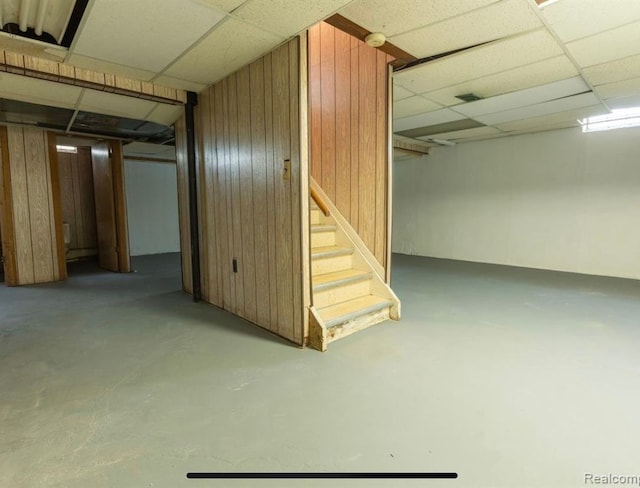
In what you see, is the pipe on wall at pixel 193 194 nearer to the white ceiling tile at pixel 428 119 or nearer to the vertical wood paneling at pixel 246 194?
the vertical wood paneling at pixel 246 194

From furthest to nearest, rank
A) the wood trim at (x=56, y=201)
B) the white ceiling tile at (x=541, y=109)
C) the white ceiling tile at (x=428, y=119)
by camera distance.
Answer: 1. the wood trim at (x=56, y=201)
2. the white ceiling tile at (x=428, y=119)
3. the white ceiling tile at (x=541, y=109)

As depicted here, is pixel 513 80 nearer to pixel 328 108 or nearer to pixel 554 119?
pixel 328 108

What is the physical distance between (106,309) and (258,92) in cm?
280

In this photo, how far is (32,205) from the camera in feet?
16.5

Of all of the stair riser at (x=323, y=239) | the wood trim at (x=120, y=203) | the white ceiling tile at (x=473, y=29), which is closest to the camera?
the white ceiling tile at (x=473, y=29)

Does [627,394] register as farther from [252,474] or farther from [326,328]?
[252,474]

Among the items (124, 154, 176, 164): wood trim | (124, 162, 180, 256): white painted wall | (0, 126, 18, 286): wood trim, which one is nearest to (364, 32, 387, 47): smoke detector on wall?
(0, 126, 18, 286): wood trim

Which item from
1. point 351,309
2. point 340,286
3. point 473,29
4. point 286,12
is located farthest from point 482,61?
point 351,309

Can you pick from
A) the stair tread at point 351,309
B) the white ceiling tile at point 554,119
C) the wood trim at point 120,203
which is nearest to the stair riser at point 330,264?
the stair tread at point 351,309

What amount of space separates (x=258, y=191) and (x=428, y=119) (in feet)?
10.5

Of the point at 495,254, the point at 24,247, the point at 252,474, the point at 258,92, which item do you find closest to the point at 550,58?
the point at 258,92

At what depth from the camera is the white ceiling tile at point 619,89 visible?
142 inches

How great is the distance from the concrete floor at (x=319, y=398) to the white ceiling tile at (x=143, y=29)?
89.7 inches

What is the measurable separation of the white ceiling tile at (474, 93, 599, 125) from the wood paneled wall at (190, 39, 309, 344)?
3.45 metres
